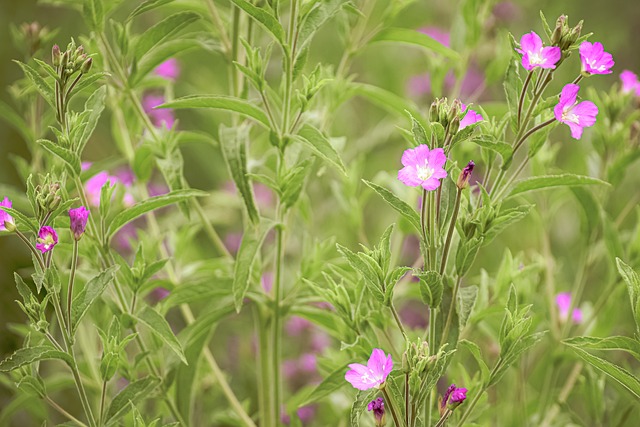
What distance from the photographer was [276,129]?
0.81 meters

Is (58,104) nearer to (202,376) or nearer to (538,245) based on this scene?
(202,376)

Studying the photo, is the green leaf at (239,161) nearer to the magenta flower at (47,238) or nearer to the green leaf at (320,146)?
the green leaf at (320,146)

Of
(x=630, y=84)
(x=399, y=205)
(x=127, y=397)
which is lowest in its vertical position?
(x=127, y=397)

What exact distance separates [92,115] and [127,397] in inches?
11.3

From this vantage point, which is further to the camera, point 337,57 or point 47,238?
point 337,57

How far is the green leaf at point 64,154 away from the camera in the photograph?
0.69 m

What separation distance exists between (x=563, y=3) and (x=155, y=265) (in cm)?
146

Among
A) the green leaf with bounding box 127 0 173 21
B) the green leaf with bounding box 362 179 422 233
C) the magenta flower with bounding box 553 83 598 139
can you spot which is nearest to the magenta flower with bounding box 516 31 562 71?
the magenta flower with bounding box 553 83 598 139

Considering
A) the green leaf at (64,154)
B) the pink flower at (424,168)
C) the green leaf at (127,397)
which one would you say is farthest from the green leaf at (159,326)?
the pink flower at (424,168)

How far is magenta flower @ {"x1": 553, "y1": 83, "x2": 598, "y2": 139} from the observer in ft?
2.22

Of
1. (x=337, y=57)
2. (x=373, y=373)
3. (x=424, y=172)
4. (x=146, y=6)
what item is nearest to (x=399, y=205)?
(x=424, y=172)

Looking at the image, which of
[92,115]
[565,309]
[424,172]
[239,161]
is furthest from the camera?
[565,309]

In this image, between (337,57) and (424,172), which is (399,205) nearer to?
(424,172)

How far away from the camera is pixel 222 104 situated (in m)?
0.77
